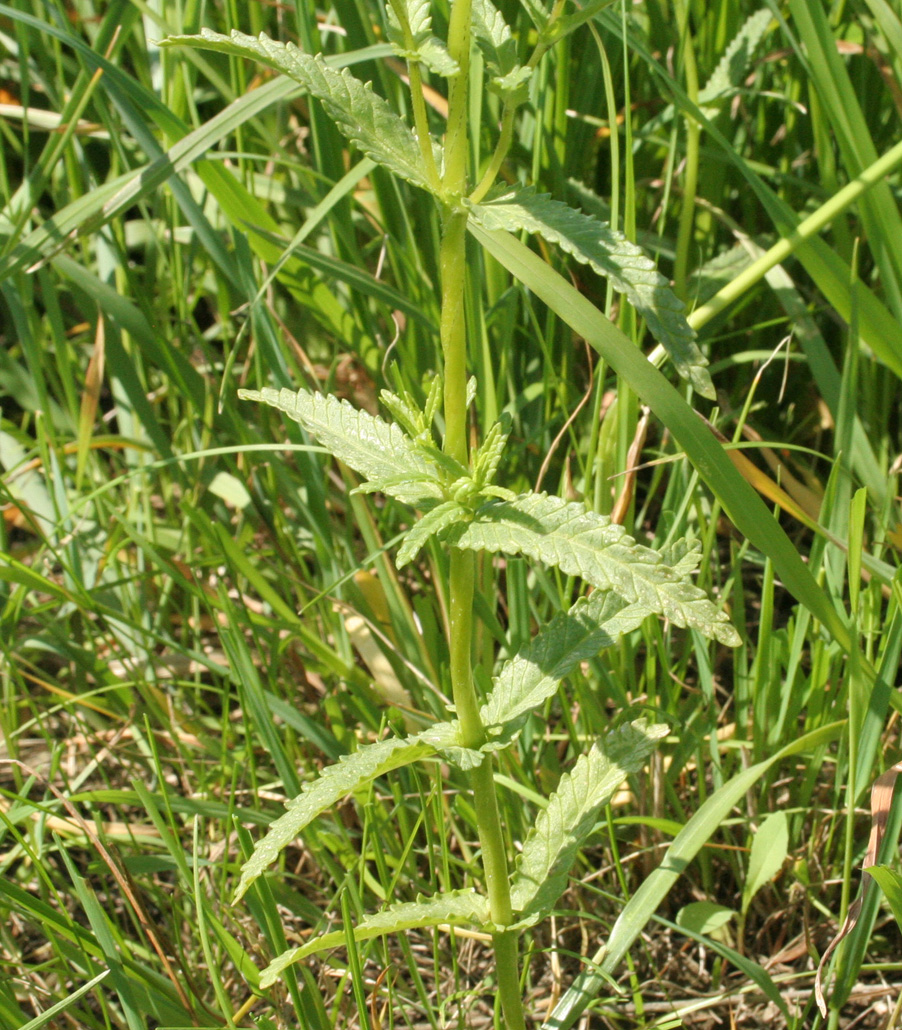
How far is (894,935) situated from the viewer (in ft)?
4.40

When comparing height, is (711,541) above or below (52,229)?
below

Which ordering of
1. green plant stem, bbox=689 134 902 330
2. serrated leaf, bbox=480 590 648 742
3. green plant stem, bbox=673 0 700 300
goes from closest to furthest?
serrated leaf, bbox=480 590 648 742
green plant stem, bbox=689 134 902 330
green plant stem, bbox=673 0 700 300

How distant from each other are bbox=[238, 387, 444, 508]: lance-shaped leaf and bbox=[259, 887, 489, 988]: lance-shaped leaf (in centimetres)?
42

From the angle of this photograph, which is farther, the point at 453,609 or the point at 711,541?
the point at 711,541

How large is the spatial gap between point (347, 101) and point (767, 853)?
100 cm

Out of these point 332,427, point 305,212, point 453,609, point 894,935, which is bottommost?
point 894,935

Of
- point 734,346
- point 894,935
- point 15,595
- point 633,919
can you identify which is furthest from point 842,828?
point 15,595

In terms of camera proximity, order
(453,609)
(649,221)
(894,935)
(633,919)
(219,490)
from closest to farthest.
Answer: (453,609)
(633,919)
(894,935)
(219,490)
(649,221)

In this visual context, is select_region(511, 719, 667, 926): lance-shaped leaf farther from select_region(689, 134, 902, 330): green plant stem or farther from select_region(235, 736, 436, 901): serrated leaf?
select_region(689, 134, 902, 330): green plant stem

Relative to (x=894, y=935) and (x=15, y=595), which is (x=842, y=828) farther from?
(x=15, y=595)

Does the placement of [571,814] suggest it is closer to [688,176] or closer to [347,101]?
[347,101]

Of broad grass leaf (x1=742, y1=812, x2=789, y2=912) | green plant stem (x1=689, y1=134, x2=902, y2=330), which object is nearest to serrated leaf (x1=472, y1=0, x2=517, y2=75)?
green plant stem (x1=689, y1=134, x2=902, y2=330)

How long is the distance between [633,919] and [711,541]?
0.50m

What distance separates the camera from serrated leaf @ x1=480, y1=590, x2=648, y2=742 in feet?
3.31
